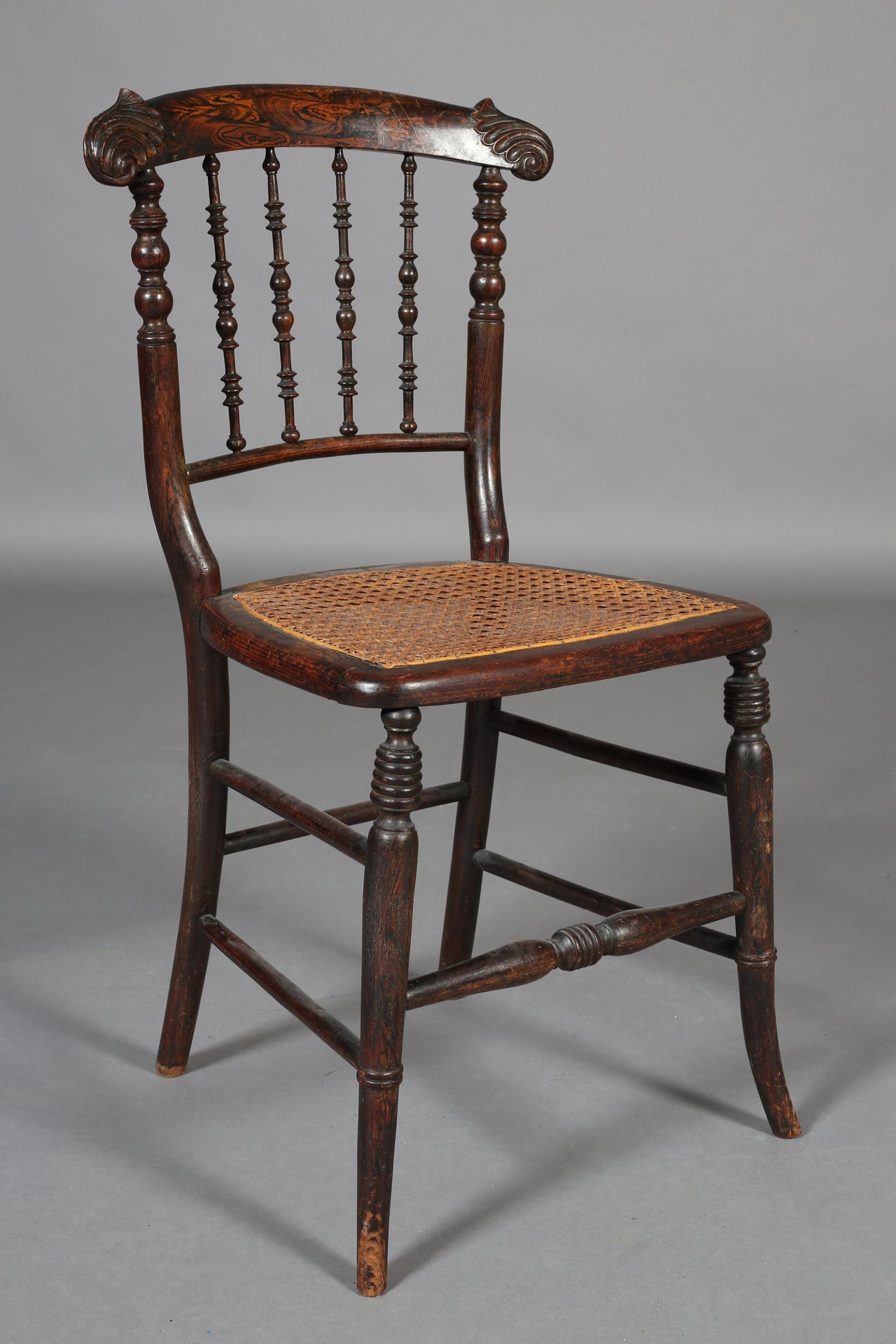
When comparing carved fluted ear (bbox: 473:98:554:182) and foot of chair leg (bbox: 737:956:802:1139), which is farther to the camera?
carved fluted ear (bbox: 473:98:554:182)

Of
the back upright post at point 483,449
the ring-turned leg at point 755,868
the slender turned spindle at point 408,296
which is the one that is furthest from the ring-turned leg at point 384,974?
the slender turned spindle at point 408,296

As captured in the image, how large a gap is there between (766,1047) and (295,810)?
0.57m

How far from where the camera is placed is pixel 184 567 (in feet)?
5.08

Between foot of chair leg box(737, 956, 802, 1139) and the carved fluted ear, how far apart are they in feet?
3.05

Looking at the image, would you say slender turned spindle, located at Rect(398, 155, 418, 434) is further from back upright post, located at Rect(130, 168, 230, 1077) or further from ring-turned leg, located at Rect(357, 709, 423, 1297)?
ring-turned leg, located at Rect(357, 709, 423, 1297)

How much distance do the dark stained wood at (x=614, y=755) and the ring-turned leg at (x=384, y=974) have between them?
0.36 meters

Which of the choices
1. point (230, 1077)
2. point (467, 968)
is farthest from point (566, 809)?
point (467, 968)

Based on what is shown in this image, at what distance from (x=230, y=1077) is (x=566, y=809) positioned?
3.08ft

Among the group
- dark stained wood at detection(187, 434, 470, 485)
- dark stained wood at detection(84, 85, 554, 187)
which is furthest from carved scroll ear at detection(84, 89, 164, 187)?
dark stained wood at detection(187, 434, 470, 485)

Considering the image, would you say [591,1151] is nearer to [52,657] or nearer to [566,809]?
[566,809]

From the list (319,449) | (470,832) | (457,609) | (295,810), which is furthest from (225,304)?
(470,832)

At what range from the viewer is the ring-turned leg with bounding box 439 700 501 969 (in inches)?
71.5

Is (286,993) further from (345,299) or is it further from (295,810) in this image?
(345,299)

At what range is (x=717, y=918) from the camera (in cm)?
150
